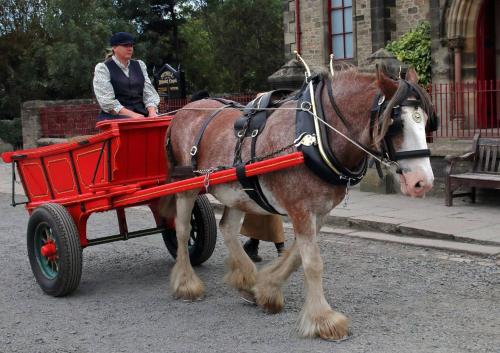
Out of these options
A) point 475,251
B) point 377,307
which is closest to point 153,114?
point 377,307

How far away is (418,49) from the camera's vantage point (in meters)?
15.6

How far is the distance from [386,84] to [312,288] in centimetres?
143

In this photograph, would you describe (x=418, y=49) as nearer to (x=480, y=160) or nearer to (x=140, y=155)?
(x=480, y=160)

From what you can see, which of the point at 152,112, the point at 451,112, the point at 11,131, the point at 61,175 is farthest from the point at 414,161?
the point at 11,131

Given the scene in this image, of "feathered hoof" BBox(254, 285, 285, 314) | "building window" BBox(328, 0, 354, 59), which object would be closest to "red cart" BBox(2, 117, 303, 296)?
"feathered hoof" BBox(254, 285, 285, 314)

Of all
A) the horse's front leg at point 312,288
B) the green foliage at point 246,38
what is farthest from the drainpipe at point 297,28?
the horse's front leg at point 312,288

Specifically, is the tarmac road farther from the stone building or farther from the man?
the stone building

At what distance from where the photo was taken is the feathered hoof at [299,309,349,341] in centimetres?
470

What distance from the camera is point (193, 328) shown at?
514 centimetres

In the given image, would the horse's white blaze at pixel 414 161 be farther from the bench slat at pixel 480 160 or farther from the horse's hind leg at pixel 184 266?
the bench slat at pixel 480 160

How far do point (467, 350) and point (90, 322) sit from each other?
270cm

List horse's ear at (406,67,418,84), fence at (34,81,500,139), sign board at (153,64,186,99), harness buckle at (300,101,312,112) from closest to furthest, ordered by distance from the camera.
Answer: horse's ear at (406,67,418,84)
harness buckle at (300,101,312,112)
fence at (34,81,500,139)
sign board at (153,64,186,99)

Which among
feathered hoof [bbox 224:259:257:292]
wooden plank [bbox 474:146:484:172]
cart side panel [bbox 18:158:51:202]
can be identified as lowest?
feathered hoof [bbox 224:259:257:292]

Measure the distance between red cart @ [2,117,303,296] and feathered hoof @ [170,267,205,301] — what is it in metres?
0.72
